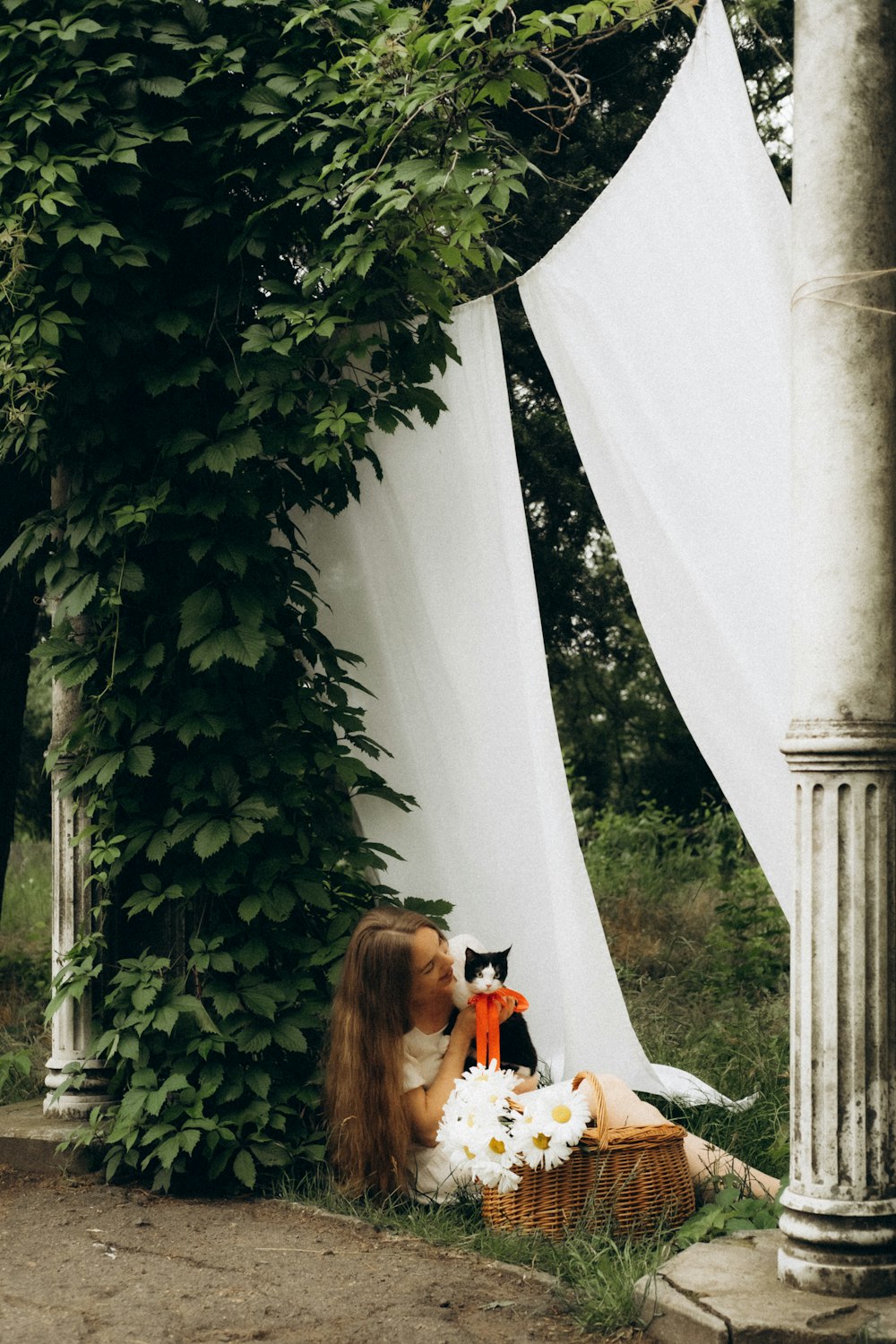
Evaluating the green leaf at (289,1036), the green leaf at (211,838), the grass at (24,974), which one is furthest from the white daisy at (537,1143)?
the grass at (24,974)

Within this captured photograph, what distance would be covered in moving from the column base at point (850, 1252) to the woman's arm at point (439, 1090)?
3.56ft

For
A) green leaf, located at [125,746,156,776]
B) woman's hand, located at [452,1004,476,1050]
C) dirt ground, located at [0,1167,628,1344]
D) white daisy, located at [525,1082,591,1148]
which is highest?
green leaf, located at [125,746,156,776]

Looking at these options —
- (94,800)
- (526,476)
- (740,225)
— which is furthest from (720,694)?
(526,476)

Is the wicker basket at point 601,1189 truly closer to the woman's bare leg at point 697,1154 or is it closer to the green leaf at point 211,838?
the woman's bare leg at point 697,1154

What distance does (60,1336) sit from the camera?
8.55ft

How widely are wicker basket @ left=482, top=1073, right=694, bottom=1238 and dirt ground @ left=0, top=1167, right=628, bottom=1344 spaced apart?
0.54 ft

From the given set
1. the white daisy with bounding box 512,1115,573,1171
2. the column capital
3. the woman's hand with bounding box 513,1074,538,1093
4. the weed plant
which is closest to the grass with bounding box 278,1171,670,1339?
the white daisy with bounding box 512,1115,573,1171

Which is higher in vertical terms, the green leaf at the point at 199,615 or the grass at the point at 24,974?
the green leaf at the point at 199,615

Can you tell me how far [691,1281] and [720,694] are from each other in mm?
1514

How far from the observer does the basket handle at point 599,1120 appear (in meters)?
3.05

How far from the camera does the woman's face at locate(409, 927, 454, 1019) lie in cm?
338

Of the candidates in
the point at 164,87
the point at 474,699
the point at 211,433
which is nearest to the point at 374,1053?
the point at 474,699

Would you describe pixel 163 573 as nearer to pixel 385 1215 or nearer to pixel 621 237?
pixel 621 237

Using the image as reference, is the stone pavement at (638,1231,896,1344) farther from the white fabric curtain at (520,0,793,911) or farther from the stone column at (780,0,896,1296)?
the white fabric curtain at (520,0,793,911)
